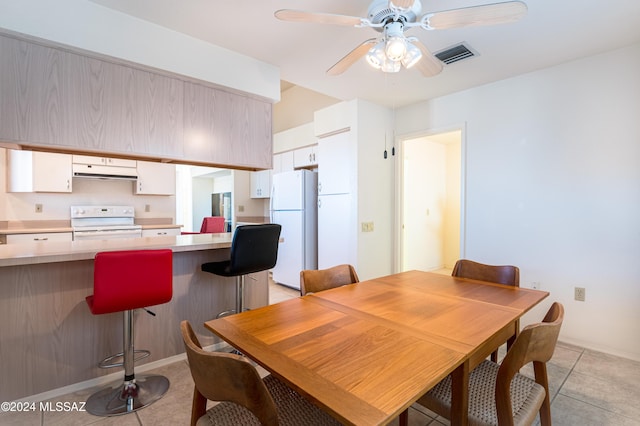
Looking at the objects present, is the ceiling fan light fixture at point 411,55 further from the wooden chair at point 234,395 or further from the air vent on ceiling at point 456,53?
the wooden chair at point 234,395

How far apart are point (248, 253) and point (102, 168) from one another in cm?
347

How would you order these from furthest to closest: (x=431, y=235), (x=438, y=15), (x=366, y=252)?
(x=431, y=235)
(x=366, y=252)
(x=438, y=15)

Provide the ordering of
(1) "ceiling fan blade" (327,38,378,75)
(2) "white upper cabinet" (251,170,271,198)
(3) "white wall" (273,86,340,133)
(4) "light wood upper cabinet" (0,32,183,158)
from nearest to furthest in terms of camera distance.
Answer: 1. (1) "ceiling fan blade" (327,38,378,75)
2. (4) "light wood upper cabinet" (0,32,183,158)
3. (3) "white wall" (273,86,340,133)
4. (2) "white upper cabinet" (251,170,271,198)

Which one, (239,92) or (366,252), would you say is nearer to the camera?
(239,92)

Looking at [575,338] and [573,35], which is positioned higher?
[573,35]

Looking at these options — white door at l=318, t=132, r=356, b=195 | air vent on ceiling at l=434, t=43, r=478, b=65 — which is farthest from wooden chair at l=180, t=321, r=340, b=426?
white door at l=318, t=132, r=356, b=195

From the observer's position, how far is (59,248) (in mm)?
1916

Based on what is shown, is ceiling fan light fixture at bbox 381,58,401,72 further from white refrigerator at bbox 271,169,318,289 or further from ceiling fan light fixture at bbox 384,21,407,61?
white refrigerator at bbox 271,169,318,289

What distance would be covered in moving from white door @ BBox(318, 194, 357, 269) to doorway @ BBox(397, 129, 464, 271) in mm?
1346

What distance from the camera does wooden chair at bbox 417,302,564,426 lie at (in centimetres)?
99

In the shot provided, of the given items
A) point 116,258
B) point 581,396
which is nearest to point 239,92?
point 116,258

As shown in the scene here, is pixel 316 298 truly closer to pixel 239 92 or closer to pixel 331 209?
pixel 239 92

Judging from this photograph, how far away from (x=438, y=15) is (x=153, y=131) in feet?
6.80

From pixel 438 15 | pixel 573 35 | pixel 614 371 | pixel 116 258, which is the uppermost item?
pixel 573 35
